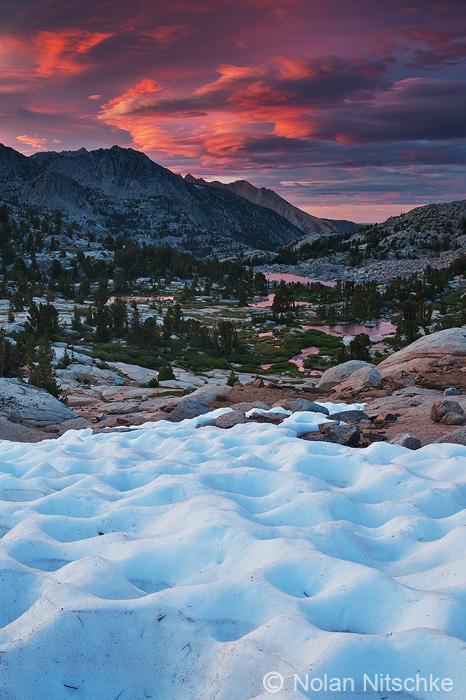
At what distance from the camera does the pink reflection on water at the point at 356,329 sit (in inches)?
1297

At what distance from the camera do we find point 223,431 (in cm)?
707

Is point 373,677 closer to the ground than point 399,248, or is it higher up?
closer to the ground

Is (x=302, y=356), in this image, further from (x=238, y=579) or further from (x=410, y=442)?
(x=238, y=579)

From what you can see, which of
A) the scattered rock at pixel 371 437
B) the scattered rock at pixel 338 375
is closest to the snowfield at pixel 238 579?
the scattered rock at pixel 371 437

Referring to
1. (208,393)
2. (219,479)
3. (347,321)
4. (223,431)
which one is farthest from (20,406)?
(347,321)

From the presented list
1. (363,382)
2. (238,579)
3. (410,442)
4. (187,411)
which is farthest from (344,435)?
(363,382)

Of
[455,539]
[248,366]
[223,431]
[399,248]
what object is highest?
[399,248]

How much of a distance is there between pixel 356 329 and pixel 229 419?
94.2 ft

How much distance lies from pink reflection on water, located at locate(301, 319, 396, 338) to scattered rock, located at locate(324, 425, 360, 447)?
2667 centimetres

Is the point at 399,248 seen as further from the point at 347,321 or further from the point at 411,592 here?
the point at 411,592

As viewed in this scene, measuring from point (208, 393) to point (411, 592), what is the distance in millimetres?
9109

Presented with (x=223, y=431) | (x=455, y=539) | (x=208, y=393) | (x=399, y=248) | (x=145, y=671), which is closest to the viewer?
(x=145, y=671)

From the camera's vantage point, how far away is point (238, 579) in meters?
2.74

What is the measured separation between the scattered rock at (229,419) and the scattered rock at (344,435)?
6.01 ft
